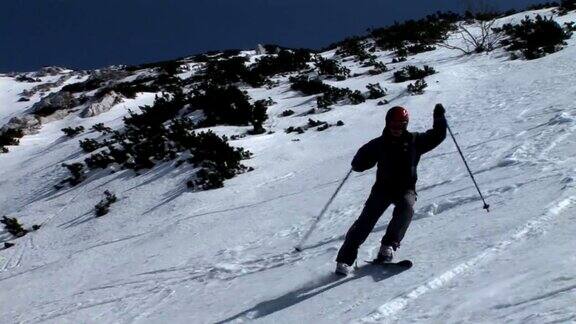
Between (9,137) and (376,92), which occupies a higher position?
(9,137)

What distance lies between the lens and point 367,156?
5.11m

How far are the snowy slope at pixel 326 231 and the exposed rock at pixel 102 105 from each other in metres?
6.44

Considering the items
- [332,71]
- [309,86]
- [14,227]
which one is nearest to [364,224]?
[14,227]

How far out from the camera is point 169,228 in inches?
355

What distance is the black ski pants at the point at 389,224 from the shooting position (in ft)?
16.6

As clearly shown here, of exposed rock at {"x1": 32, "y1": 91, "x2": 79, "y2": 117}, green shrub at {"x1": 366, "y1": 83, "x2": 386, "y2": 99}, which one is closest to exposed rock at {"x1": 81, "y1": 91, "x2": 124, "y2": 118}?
exposed rock at {"x1": 32, "y1": 91, "x2": 79, "y2": 117}

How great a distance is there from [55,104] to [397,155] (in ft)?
70.7

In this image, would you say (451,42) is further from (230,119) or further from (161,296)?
(161,296)

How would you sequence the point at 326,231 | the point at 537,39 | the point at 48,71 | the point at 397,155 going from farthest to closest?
the point at 48,71, the point at 537,39, the point at 326,231, the point at 397,155

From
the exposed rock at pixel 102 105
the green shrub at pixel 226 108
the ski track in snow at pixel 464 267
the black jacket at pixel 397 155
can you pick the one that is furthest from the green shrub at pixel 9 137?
the ski track in snow at pixel 464 267

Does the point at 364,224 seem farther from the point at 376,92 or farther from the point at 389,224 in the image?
the point at 376,92

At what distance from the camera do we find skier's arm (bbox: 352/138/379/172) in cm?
507

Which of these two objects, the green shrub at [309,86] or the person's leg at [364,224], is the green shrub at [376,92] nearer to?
the green shrub at [309,86]

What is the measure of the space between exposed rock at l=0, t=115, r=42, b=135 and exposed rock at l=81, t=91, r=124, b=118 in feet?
6.40
